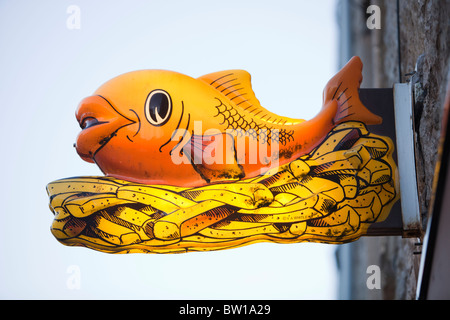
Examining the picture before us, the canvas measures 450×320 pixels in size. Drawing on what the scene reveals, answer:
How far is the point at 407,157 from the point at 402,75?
3.93ft

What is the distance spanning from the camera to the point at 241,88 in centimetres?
252

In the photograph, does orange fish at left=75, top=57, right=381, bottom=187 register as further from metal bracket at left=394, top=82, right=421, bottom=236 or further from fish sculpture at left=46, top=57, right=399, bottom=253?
metal bracket at left=394, top=82, right=421, bottom=236

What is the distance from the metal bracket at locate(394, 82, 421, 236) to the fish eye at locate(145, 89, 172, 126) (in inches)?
37.1

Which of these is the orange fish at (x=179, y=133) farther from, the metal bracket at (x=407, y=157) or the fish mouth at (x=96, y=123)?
the metal bracket at (x=407, y=157)

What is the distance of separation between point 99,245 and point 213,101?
2.38 ft

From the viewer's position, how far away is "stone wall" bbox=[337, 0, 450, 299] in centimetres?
256

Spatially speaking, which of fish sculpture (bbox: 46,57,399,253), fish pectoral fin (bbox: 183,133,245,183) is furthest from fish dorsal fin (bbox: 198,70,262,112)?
fish pectoral fin (bbox: 183,133,245,183)

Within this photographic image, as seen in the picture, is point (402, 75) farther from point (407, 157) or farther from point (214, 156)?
point (214, 156)

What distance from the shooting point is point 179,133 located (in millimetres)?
2365

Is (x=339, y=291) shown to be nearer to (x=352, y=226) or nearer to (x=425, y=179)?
(x=425, y=179)

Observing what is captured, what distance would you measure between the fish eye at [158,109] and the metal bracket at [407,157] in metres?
0.94

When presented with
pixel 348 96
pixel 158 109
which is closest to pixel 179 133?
pixel 158 109
